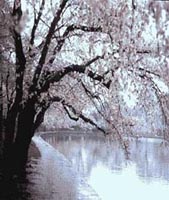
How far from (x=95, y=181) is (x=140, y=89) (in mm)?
9141

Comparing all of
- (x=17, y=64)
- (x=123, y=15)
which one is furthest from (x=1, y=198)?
(x=123, y=15)

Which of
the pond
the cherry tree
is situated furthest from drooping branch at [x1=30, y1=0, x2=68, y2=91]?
the pond

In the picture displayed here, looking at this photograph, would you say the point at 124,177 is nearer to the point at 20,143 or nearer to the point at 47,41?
the point at 20,143

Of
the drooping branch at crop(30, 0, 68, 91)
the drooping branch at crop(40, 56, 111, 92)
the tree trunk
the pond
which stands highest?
the drooping branch at crop(30, 0, 68, 91)

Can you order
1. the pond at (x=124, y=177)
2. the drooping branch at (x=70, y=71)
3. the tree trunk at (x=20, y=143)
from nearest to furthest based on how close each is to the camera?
the drooping branch at (x=70, y=71) → the tree trunk at (x=20, y=143) → the pond at (x=124, y=177)

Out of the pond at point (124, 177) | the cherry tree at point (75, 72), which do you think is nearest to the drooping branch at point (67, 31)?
the cherry tree at point (75, 72)

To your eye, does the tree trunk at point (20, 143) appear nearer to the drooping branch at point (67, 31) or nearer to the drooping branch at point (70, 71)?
the drooping branch at point (70, 71)

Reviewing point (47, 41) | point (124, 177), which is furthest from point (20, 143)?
point (124, 177)

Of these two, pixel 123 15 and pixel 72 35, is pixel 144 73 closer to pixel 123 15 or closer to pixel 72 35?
pixel 72 35

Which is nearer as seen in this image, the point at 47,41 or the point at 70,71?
the point at 47,41

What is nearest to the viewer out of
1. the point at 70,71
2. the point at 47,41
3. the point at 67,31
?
the point at 47,41

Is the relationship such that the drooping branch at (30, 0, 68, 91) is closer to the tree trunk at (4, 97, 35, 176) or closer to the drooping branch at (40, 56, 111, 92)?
the drooping branch at (40, 56, 111, 92)

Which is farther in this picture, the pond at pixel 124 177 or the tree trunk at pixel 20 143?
the pond at pixel 124 177

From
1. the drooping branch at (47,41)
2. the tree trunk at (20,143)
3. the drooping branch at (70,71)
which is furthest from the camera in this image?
the tree trunk at (20,143)
